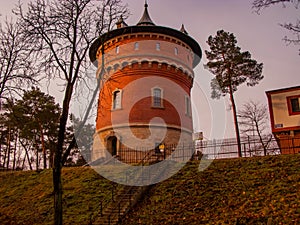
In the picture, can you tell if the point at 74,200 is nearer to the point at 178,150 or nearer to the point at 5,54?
the point at 5,54

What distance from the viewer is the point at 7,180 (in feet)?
58.5

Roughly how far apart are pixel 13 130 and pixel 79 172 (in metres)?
18.1

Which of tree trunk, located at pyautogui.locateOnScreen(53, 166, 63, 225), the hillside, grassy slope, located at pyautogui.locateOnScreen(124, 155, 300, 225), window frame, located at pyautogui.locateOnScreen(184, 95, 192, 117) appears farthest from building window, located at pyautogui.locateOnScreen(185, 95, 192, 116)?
tree trunk, located at pyautogui.locateOnScreen(53, 166, 63, 225)

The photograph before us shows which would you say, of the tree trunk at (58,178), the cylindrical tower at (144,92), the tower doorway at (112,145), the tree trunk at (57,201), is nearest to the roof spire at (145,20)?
the cylindrical tower at (144,92)

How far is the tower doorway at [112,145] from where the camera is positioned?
21.8m

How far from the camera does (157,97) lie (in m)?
22.4

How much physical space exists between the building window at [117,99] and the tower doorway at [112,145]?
7.13ft

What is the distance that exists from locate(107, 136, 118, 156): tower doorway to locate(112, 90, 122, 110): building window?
85.6 inches

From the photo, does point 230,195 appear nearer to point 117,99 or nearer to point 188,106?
point 117,99

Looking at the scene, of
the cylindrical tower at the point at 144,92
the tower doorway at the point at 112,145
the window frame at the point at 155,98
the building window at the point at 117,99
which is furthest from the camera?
the building window at the point at 117,99

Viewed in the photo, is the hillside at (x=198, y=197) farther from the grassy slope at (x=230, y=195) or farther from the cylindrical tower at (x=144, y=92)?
the cylindrical tower at (x=144, y=92)

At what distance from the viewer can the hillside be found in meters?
9.70

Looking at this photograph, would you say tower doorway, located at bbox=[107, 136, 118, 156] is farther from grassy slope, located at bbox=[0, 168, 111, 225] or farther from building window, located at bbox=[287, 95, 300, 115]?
building window, located at bbox=[287, 95, 300, 115]

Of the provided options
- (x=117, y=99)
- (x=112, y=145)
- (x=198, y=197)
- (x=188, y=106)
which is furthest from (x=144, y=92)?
(x=198, y=197)
